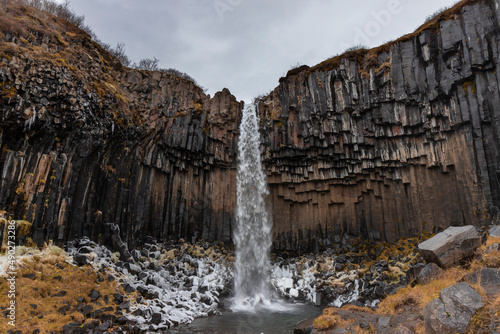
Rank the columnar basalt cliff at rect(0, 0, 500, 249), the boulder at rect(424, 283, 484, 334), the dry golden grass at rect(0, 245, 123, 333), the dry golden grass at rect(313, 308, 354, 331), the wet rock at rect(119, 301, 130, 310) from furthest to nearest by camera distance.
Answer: the columnar basalt cliff at rect(0, 0, 500, 249), the wet rock at rect(119, 301, 130, 310), the dry golden grass at rect(0, 245, 123, 333), the dry golden grass at rect(313, 308, 354, 331), the boulder at rect(424, 283, 484, 334)

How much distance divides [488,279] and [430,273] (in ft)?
11.7

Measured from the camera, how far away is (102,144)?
16531 millimetres

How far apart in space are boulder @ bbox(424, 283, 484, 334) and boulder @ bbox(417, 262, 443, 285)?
16.6ft

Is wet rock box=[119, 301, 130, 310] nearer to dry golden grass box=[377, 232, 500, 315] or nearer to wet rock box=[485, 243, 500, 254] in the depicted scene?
dry golden grass box=[377, 232, 500, 315]

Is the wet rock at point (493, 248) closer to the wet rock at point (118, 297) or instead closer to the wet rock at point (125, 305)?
the wet rock at point (125, 305)

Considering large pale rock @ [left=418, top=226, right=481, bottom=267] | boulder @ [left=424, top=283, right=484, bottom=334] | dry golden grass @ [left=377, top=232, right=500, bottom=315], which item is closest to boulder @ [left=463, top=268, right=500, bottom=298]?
boulder @ [left=424, top=283, right=484, bottom=334]

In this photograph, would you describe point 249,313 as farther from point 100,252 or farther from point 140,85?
point 140,85

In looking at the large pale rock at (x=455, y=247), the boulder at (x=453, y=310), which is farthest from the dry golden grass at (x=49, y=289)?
the large pale rock at (x=455, y=247)

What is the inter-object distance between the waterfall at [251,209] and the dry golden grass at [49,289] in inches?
390

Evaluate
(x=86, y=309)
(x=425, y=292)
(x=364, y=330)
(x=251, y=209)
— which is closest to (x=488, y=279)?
(x=425, y=292)

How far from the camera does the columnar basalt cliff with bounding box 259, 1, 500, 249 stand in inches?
634

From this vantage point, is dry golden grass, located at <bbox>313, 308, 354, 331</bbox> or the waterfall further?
the waterfall

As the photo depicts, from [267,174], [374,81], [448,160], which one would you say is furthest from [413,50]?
[267,174]

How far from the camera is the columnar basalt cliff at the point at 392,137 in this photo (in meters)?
16.1
